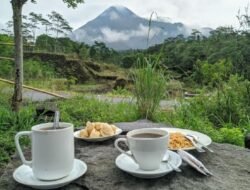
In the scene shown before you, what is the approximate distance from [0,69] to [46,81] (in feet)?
4.03

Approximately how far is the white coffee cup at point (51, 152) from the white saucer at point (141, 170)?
0.67 feet

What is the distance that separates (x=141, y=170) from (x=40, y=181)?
32cm

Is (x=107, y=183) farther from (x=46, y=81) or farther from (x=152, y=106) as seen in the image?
(x=46, y=81)

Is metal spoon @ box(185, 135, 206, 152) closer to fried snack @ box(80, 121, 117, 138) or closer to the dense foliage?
fried snack @ box(80, 121, 117, 138)

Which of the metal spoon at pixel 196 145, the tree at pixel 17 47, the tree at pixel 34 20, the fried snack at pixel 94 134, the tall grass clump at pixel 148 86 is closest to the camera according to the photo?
the metal spoon at pixel 196 145

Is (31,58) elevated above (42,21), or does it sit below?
below

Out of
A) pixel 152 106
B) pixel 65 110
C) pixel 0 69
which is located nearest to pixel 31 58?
pixel 0 69

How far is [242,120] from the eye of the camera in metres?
3.50

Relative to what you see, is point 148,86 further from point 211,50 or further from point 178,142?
point 211,50

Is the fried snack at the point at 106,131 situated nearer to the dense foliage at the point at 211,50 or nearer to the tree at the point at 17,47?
the tree at the point at 17,47

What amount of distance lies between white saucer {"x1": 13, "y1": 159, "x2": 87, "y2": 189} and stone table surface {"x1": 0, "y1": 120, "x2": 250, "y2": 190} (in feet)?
0.07

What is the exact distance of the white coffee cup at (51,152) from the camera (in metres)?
1.02

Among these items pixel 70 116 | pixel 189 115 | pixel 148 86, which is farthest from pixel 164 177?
pixel 70 116

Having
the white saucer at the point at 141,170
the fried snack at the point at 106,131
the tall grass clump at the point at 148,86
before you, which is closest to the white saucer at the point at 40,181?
the white saucer at the point at 141,170
